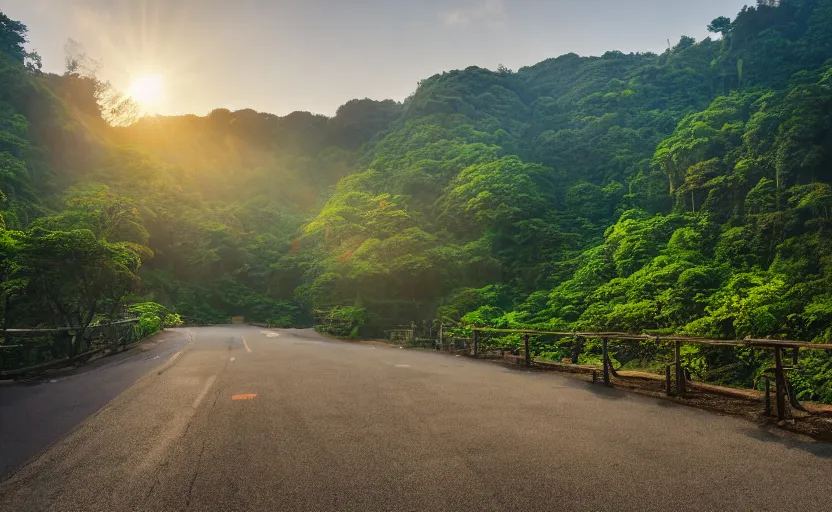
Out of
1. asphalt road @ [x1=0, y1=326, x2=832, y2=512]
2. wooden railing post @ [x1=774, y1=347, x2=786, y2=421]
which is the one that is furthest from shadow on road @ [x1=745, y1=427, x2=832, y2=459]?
wooden railing post @ [x1=774, y1=347, x2=786, y2=421]

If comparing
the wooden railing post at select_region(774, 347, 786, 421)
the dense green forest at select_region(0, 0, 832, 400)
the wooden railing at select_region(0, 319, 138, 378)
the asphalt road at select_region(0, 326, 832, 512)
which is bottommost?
the wooden railing at select_region(0, 319, 138, 378)

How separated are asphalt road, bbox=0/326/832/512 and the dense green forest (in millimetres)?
9486

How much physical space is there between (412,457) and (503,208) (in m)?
38.8

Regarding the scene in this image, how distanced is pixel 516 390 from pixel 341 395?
3.94 meters

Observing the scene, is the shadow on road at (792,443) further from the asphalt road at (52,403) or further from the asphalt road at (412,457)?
the asphalt road at (52,403)

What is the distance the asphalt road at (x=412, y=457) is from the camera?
13.8ft

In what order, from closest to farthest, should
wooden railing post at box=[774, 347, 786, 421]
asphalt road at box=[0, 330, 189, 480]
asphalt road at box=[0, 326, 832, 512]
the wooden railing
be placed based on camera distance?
asphalt road at box=[0, 326, 832, 512], asphalt road at box=[0, 330, 189, 480], wooden railing post at box=[774, 347, 786, 421], the wooden railing

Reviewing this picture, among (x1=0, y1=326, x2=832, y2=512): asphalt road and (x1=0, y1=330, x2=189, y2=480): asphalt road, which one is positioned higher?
(x1=0, y1=326, x2=832, y2=512): asphalt road

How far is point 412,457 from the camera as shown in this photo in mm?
5328

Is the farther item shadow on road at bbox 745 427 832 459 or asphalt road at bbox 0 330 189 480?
asphalt road at bbox 0 330 189 480

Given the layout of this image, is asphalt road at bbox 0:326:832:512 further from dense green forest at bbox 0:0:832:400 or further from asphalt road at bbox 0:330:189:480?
dense green forest at bbox 0:0:832:400

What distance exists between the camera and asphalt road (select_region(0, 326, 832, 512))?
13.8 ft

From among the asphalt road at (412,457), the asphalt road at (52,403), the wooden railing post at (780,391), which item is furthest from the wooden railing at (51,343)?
the wooden railing post at (780,391)

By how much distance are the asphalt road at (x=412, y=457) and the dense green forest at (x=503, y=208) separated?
949 centimetres
